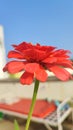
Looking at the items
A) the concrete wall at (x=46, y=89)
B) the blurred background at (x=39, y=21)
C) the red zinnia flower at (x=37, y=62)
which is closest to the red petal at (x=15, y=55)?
the red zinnia flower at (x=37, y=62)

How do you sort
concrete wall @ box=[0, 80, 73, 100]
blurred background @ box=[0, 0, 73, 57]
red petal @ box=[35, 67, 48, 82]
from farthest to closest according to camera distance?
concrete wall @ box=[0, 80, 73, 100] → blurred background @ box=[0, 0, 73, 57] → red petal @ box=[35, 67, 48, 82]

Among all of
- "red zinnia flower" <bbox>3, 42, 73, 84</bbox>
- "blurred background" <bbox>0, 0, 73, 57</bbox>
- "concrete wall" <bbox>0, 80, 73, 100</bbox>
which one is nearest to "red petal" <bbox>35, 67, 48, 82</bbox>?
"red zinnia flower" <bbox>3, 42, 73, 84</bbox>

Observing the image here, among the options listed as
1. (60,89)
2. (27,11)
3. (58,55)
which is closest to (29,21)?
(27,11)

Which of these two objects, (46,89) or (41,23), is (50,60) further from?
(46,89)

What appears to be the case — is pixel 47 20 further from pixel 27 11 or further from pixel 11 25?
pixel 11 25

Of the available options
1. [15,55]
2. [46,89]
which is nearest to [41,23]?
[46,89]

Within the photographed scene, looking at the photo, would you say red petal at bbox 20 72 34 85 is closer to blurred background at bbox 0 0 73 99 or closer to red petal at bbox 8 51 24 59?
red petal at bbox 8 51 24 59

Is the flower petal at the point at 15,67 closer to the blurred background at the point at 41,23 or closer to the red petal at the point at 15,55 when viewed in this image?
the red petal at the point at 15,55

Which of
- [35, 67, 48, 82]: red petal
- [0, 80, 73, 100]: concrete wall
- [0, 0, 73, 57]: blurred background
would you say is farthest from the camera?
[0, 80, 73, 100]: concrete wall
